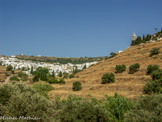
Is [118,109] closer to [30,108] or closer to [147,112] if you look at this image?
[147,112]

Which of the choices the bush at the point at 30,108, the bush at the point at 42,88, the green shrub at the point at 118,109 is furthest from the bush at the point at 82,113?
the bush at the point at 42,88

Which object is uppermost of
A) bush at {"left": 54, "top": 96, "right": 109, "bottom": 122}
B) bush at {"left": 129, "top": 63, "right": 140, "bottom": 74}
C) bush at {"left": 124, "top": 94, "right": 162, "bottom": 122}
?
bush at {"left": 129, "top": 63, "right": 140, "bottom": 74}

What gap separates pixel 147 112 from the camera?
11414 mm

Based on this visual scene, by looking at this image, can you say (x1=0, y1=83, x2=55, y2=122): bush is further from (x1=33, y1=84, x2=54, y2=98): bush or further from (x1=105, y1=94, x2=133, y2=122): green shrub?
(x1=33, y1=84, x2=54, y2=98): bush

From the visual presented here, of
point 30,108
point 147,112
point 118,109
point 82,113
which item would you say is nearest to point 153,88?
point 118,109

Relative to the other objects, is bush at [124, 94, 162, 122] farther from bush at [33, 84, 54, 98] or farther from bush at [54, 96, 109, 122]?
bush at [33, 84, 54, 98]

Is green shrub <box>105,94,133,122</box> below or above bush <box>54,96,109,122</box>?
below

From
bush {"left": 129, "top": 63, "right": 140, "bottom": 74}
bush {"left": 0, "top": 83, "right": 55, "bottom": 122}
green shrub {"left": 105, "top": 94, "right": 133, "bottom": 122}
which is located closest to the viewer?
bush {"left": 0, "top": 83, "right": 55, "bottom": 122}

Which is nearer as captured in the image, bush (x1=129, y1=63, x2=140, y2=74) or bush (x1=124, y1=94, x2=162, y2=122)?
bush (x1=124, y1=94, x2=162, y2=122)

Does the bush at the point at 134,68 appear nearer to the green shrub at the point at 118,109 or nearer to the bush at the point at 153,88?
the bush at the point at 153,88

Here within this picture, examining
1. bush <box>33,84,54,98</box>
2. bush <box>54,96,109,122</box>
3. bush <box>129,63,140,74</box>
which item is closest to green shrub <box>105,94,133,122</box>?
bush <box>54,96,109,122</box>

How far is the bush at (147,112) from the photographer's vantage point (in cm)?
1099

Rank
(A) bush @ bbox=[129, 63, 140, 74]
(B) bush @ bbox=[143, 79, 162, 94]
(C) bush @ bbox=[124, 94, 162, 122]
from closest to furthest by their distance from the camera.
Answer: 1. (C) bush @ bbox=[124, 94, 162, 122]
2. (B) bush @ bbox=[143, 79, 162, 94]
3. (A) bush @ bbox=[129, 63, 140, 74]

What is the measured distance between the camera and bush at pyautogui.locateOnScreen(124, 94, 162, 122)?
11.0m
